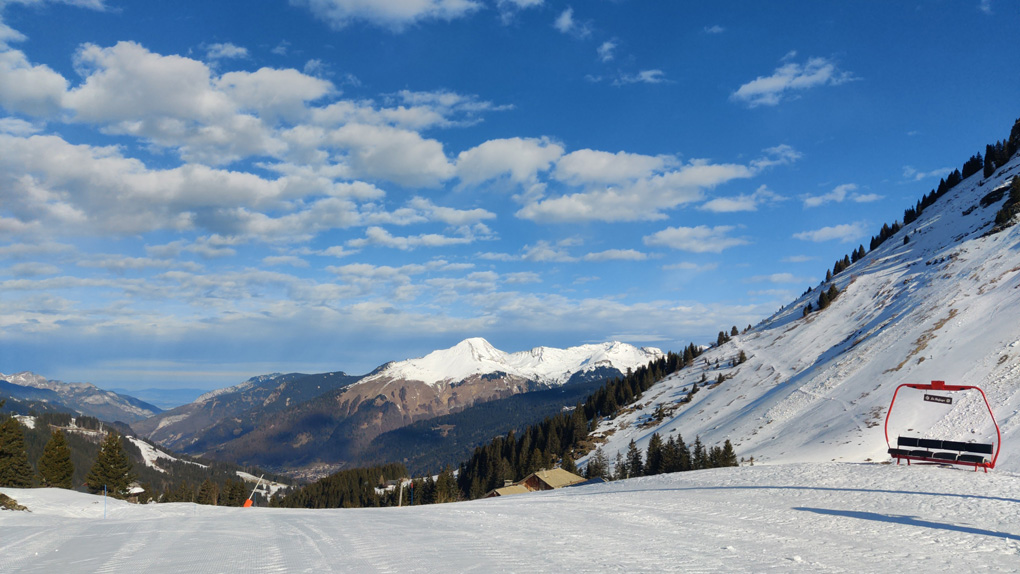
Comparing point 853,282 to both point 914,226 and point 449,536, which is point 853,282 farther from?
point 449,536

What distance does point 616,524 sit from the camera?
16031 millimetres

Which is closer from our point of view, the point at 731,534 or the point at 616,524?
the point at 731,534

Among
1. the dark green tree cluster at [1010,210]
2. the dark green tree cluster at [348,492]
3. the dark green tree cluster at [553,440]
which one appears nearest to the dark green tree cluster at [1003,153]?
the dark green tree cluster at [1010,210]

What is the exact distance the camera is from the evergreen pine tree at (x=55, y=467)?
56469 mm

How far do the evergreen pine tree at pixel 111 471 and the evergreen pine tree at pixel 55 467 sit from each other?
2470mm

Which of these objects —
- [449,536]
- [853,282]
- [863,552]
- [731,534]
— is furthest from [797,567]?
[853,282]

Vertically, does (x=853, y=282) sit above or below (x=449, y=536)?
above

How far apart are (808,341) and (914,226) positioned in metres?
59.7

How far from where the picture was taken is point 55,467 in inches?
2247

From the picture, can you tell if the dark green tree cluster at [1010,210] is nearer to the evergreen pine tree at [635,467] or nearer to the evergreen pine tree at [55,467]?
the evergreen pine tree at [635,467]

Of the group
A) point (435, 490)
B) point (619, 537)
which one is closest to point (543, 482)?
point (435, 490)

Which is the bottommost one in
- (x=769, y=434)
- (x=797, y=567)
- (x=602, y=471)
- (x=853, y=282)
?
(x=602, y=471)

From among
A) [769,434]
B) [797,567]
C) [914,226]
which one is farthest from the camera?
[914,226]

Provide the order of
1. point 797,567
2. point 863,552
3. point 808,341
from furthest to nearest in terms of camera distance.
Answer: point 808,341
point 863,552
point 797,567
